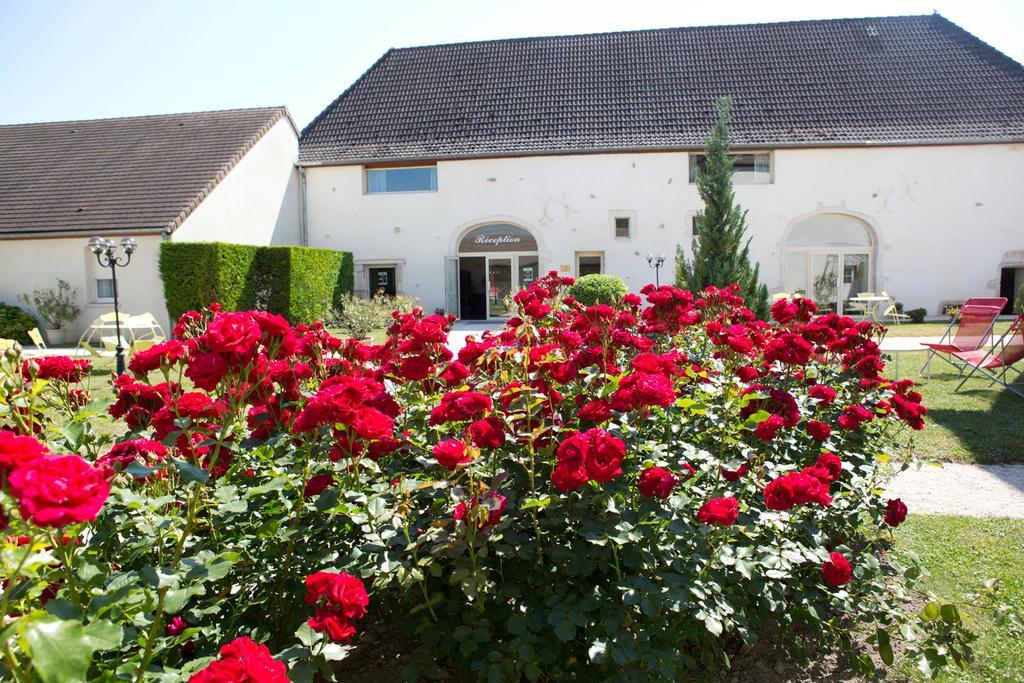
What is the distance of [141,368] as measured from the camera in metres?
1.77

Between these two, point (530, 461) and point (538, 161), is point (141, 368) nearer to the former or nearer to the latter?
point (530, 461)

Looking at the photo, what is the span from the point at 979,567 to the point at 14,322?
18916 millimetres

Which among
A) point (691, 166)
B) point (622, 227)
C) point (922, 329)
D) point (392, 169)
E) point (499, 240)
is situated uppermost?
point (392, 169)

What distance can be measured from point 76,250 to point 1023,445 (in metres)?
19.1

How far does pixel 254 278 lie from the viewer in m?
16.1

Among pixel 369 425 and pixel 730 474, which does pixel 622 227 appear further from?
pixel 369 425

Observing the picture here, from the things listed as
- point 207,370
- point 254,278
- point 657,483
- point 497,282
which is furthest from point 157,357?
point 497,282

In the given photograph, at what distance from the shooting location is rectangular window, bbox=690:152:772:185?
63.8ft

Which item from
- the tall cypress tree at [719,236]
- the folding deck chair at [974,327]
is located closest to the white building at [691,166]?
the tall cypress tree at [719,236]

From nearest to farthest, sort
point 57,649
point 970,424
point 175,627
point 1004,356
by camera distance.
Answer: point 57,649 → point 175,627 → point 970,424 → point 1004,356

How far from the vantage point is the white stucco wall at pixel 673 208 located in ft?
62.0

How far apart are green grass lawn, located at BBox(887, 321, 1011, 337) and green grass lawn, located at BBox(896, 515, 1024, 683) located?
11798 mm

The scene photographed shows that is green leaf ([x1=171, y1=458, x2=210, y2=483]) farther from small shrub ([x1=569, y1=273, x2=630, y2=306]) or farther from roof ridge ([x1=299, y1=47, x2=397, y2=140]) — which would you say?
roof ridge ([x1=299, y1=47, x2=397, y2=140])

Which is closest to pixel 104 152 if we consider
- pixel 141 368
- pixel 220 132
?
pixel 220 132
